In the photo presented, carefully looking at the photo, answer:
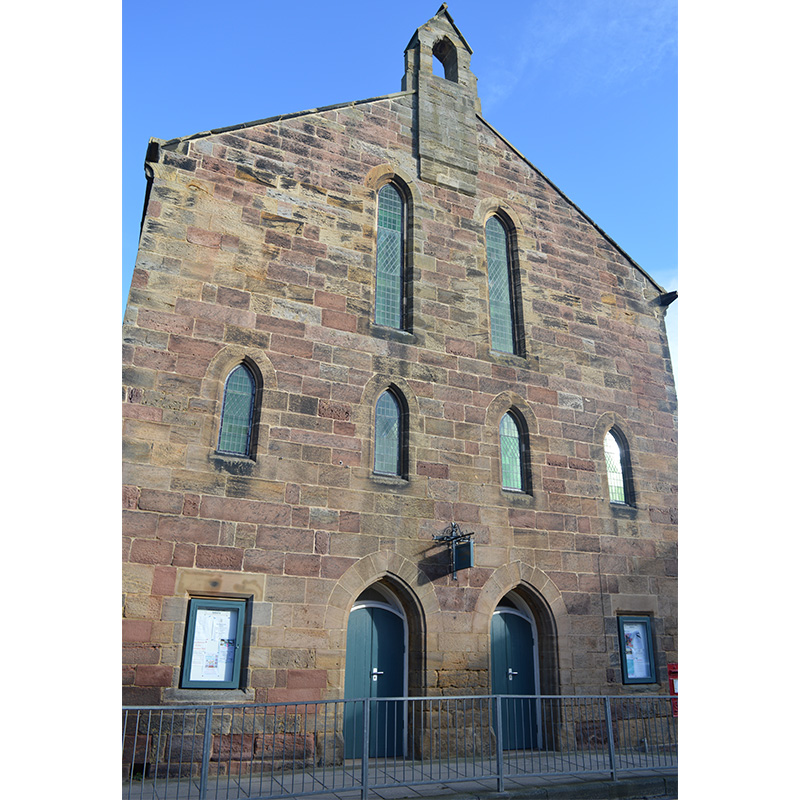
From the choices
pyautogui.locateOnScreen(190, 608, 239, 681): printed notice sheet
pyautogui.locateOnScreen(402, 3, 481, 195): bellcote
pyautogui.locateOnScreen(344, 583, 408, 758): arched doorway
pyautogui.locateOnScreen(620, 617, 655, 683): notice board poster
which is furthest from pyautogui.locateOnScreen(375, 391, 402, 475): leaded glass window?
pyautogui.locateOnScreen(620, 617, 655, 683): notice board poster

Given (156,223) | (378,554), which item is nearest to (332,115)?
(156,223)

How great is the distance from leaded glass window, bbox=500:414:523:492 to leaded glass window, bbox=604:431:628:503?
1.94m

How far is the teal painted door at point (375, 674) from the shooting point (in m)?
8.93

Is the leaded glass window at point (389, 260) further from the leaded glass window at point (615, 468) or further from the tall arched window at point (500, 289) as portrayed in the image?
the leaded glass window at point (615, 468)

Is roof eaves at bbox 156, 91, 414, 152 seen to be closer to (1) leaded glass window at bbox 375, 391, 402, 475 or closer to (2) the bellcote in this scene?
(2) the bellcote

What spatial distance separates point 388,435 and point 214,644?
3894 mm

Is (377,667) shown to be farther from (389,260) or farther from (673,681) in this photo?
(389,260)

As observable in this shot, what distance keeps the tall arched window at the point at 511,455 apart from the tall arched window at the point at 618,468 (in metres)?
1.89

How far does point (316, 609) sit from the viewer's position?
345 inches

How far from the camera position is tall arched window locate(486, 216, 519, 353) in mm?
12031

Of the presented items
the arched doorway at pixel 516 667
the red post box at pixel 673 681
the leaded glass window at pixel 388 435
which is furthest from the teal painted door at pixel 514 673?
the leaded glass window at pixel 388 435

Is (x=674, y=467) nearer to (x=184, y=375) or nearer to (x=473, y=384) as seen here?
(x=473, y=384)

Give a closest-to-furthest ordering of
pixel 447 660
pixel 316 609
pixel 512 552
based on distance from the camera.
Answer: pixel 316 609
pixel 447 660
pixel 512 552
